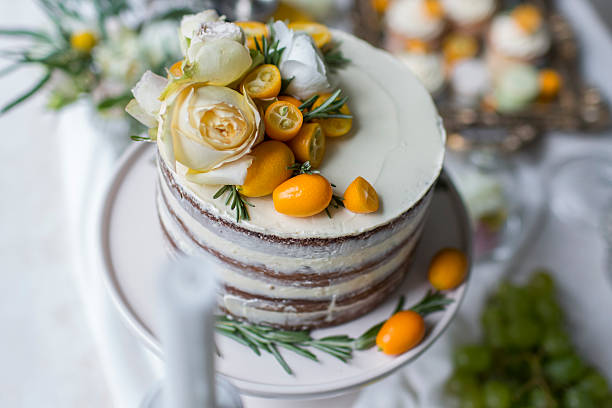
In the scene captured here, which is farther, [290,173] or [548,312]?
[548,312]

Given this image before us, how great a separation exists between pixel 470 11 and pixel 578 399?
124cm

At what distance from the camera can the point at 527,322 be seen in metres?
1.25

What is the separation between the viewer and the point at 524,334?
1.23 metres

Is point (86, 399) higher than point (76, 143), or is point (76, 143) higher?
point (76, 143)

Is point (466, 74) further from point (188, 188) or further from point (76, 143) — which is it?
point (188, 188)

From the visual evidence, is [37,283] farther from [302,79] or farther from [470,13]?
[470,13]

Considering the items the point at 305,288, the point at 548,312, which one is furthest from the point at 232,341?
the point at 548,312

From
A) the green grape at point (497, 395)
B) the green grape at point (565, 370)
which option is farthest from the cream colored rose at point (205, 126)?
the green grape at point (565, 370)

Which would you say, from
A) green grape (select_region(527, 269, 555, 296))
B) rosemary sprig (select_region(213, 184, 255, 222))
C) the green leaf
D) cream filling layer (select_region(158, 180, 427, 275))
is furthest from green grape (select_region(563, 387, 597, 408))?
the green leaf

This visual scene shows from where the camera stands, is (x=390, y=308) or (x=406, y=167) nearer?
(x=406, y=167)

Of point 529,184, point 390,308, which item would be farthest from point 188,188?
point 529,184

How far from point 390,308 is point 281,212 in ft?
1.14

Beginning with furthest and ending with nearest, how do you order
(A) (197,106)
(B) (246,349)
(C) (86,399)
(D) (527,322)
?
1. (C) (86,399)
2. (D) (527,322)
3. (B) (246,349)
4. (A) (197,106)

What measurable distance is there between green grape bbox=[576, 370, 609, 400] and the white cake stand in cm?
41
